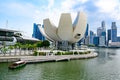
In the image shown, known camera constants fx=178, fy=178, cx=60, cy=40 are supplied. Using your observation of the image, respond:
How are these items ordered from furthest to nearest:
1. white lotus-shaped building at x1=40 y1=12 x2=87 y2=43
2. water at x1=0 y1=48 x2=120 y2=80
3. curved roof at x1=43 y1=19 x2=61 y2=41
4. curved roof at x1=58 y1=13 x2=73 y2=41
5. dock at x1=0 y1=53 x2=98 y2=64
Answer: curved roof at x1=43 y1=19 x2=61 y2=41 < white lotus-shaped building at x1=40 y1=12 x2=87 y2=43 < curved roof at x1=58 y1=13 x2=73 y2=41 < dock at x1=0 y1=53 x2=98 y2=64 < water at x1=0 y1=48 x2=120 y2=80

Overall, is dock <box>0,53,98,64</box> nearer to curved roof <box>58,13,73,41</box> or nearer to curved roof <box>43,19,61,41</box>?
curved roof <box>58,13,73,41</box>

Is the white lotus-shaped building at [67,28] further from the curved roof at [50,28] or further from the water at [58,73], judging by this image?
the water at [58,73]

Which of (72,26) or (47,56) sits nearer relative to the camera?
(47,56)

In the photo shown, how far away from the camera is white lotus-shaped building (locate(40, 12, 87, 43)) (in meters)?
40.3

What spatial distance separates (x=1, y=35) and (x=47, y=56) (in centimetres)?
2234

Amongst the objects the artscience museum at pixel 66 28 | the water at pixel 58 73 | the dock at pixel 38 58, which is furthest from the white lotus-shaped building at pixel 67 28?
the water at pixel 58 73

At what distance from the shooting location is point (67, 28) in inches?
1622

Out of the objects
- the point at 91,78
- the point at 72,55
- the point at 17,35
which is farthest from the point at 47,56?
the point at 17,35

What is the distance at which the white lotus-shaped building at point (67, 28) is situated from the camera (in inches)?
1587

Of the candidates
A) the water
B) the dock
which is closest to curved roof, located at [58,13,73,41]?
the dock

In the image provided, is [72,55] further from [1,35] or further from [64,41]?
[1,35]

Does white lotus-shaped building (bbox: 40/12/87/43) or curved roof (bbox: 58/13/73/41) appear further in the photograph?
white lotus-shaped building (bbox: 40/12/87/43)

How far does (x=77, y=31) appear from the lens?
42.6 m

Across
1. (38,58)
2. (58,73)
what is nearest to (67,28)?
(38,58)
